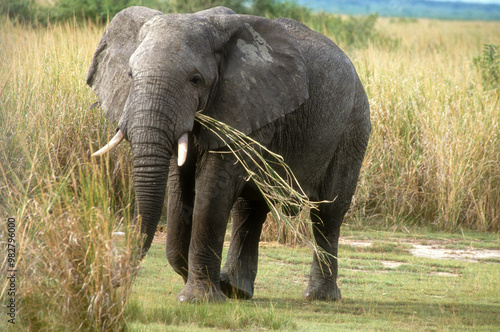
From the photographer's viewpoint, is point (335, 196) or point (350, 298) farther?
point (335, 196)

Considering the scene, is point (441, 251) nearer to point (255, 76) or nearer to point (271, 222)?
point (271, 222)

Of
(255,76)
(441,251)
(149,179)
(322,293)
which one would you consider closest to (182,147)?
(149,179)

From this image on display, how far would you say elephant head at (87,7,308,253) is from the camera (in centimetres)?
552

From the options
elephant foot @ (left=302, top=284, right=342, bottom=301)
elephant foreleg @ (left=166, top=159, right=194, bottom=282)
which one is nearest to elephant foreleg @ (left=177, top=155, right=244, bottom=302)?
elephant foreleg @ (left=166, top=159, right=194, bottom=282)

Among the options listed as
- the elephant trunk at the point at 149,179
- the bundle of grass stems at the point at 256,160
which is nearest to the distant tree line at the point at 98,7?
the bundle of grass stems at the point at 256,160

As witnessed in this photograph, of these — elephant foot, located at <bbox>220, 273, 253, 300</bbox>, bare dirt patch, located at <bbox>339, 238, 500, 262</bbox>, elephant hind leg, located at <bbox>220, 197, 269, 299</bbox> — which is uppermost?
elephant hind leg, located at <bbox>220, 197, 269, 299</bbox>

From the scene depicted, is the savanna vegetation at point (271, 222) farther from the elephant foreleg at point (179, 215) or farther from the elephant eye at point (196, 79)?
the elephant eye at point (196, 79)

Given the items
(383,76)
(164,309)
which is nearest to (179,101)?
(164,309)

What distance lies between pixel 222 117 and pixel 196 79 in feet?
1.31

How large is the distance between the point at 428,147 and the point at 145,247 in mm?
6324

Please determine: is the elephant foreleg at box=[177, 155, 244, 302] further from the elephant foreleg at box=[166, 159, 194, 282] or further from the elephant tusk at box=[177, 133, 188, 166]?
the elephant tusk at box=[177, 133, 188, 166]

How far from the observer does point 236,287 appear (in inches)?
266

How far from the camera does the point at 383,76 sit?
470 inches

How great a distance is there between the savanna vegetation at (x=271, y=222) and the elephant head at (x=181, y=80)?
253 mm
